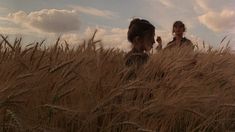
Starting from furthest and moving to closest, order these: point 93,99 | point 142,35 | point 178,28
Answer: point 178,28
point 142,35
point 93,99

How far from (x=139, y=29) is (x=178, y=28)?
2.43 m

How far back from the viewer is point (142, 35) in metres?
4.30

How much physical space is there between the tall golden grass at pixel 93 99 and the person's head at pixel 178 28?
3009mm

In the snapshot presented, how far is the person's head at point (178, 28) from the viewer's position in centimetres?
664

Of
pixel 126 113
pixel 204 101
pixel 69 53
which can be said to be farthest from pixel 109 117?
pixel 69 53

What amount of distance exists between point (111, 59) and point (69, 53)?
0.32 meters

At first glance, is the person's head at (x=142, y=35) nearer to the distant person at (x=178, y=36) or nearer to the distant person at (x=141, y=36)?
the distant person at (x=141, y=36)

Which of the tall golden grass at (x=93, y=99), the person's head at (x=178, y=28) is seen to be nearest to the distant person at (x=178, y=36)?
the person's head at (x=178, y=28)

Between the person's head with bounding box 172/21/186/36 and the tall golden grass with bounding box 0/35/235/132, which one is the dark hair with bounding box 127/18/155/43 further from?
the person's head with bounding box 172/21/186/36

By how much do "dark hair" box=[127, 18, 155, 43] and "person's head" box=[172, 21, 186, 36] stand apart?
2.31 meters

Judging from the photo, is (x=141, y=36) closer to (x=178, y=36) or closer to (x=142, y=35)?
(x=142, y=35)

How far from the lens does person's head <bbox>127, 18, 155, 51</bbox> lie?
425 centimetres

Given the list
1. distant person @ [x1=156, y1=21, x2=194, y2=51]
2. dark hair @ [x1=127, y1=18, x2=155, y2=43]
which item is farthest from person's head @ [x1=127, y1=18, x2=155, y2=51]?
distant person @ [x1=156, y1=21, x2=194, y2=51]

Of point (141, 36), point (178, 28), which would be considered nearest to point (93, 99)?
point (141, 36)
